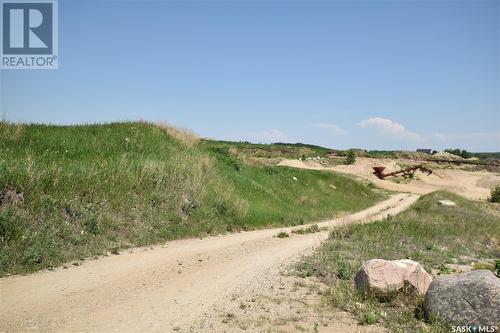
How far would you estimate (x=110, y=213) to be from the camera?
15.0m

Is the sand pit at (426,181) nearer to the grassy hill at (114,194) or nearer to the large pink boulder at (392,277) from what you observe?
the grassy hill at (114,194)

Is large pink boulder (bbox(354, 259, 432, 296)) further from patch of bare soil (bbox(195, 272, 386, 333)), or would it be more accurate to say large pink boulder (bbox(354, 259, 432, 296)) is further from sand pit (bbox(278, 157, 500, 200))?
sand pit (bbox(278, 157, 500, 200))

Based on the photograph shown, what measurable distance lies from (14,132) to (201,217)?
871 cm

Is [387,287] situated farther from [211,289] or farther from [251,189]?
[251,189]

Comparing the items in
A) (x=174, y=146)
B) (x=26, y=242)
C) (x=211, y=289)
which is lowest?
(x=211, y=289)

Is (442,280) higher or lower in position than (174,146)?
lower

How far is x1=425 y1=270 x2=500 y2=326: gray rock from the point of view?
7434 mm

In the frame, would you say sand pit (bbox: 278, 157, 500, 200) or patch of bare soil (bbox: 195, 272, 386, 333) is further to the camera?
sand pit (bbox: 278, 157, 500, 200)

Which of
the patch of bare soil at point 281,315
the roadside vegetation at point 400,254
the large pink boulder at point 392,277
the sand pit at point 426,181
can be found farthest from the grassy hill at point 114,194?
the sand pit at point 426,181

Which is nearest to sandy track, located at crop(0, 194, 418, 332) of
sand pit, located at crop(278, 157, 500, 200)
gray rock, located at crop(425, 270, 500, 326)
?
gray rock, located at crop(425, 270, 500, 326)

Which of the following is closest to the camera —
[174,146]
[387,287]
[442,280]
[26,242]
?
[442,280]

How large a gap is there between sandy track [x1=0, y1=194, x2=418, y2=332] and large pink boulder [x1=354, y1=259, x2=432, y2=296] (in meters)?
2.65

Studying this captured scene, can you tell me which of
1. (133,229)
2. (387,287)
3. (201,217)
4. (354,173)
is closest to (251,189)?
(201,217)

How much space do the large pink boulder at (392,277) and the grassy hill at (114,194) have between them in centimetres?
778
